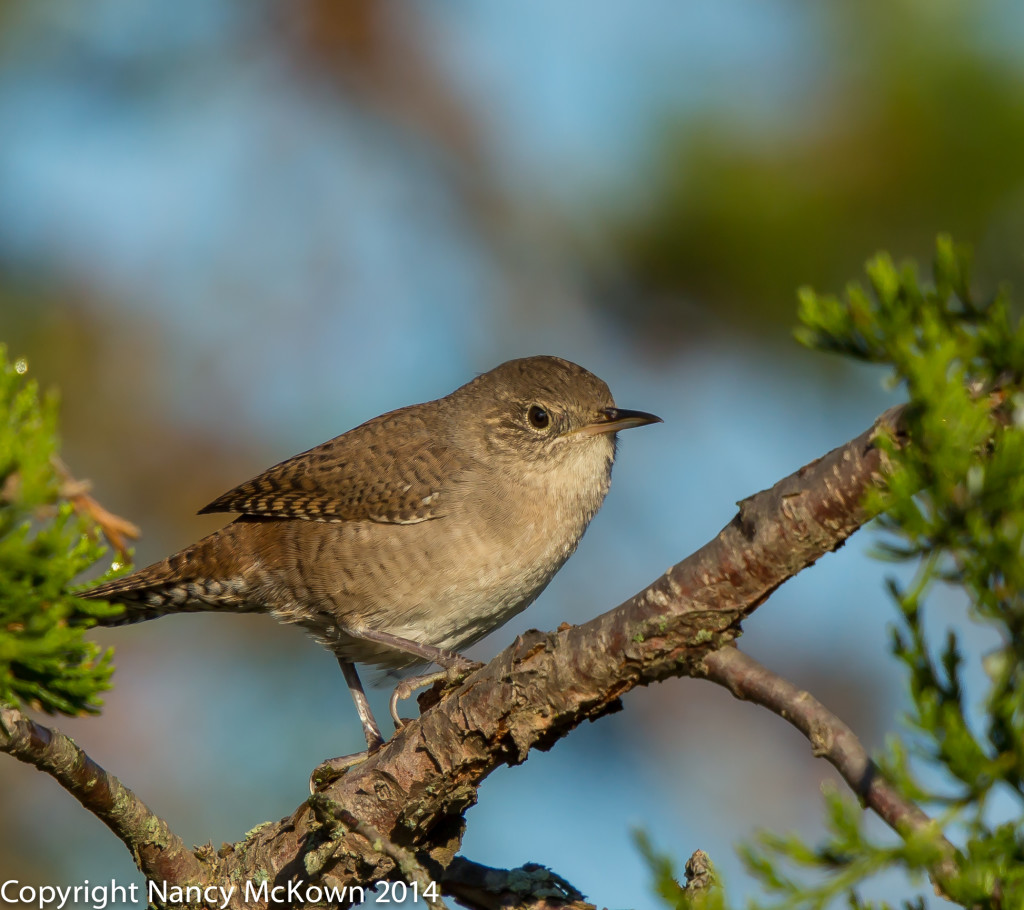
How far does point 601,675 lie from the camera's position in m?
2.72

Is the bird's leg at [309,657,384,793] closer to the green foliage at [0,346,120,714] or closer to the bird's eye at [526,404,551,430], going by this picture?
the bird's eye at [526,404,551,430]

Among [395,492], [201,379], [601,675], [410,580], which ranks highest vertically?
[201,379]

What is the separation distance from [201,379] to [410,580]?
6.58 feet

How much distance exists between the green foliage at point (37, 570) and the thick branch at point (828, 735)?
4.09ft

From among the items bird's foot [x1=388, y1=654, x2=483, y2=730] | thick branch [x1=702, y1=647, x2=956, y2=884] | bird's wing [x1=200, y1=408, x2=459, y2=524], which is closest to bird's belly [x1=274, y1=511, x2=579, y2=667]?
bird's wing [x1=200, y1=408, x2=459, y2=524]

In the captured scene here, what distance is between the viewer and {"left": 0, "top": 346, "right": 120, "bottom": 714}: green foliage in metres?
1.77

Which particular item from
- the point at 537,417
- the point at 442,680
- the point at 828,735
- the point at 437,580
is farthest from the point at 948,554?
the point at 537,417

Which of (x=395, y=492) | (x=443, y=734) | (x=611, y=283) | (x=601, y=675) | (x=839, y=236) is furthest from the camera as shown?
(x=611, y=283)

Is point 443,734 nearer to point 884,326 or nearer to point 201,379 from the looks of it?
point 884,326

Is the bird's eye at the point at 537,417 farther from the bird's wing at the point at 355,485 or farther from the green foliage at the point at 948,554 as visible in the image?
the green foliage at the point at 948,554

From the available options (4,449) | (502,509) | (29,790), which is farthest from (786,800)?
(4,449)

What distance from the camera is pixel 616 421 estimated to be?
5117 mm

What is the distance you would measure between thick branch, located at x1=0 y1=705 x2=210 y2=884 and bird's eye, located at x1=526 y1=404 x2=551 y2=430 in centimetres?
261

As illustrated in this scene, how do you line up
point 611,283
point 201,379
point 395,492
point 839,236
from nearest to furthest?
point 839,236 → point 395,492 → point 611,283 → point 201,379
